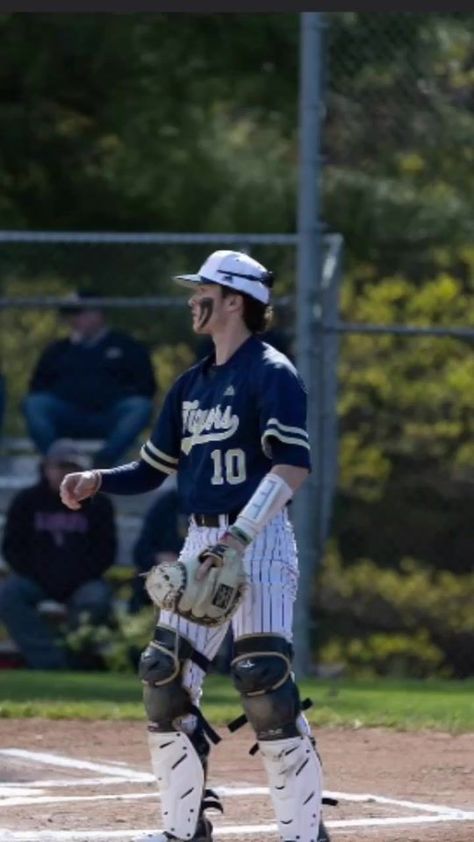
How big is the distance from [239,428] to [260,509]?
380 millimetres

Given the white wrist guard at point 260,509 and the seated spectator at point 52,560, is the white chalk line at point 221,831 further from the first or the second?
the seated spectator at point 52,560

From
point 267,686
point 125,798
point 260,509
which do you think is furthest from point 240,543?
point 125,798

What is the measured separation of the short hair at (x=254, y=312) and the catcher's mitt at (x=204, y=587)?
2.74ft

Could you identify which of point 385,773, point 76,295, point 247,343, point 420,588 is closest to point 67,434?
point 76,295

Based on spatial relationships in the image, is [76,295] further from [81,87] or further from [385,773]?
[385,773]

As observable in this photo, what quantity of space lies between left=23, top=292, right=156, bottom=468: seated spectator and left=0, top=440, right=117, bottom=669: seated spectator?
1.84ft

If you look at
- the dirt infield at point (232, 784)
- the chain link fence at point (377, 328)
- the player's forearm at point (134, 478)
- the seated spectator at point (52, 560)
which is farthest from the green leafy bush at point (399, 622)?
the player's forearm at point (134, 478)

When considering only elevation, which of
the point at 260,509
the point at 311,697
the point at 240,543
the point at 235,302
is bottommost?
the point at 311,697

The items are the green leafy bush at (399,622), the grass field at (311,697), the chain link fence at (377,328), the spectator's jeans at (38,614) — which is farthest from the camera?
the green leafy bush at (399,622)

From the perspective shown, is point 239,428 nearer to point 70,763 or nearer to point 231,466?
point 231,466

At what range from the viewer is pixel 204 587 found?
19.1ft

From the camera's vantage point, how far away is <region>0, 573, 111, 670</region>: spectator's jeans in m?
12.9

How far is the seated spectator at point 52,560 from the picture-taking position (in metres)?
12.9

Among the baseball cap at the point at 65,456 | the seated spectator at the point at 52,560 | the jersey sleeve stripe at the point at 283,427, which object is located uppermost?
the jersey sleeve stripe at the point at 283,427
